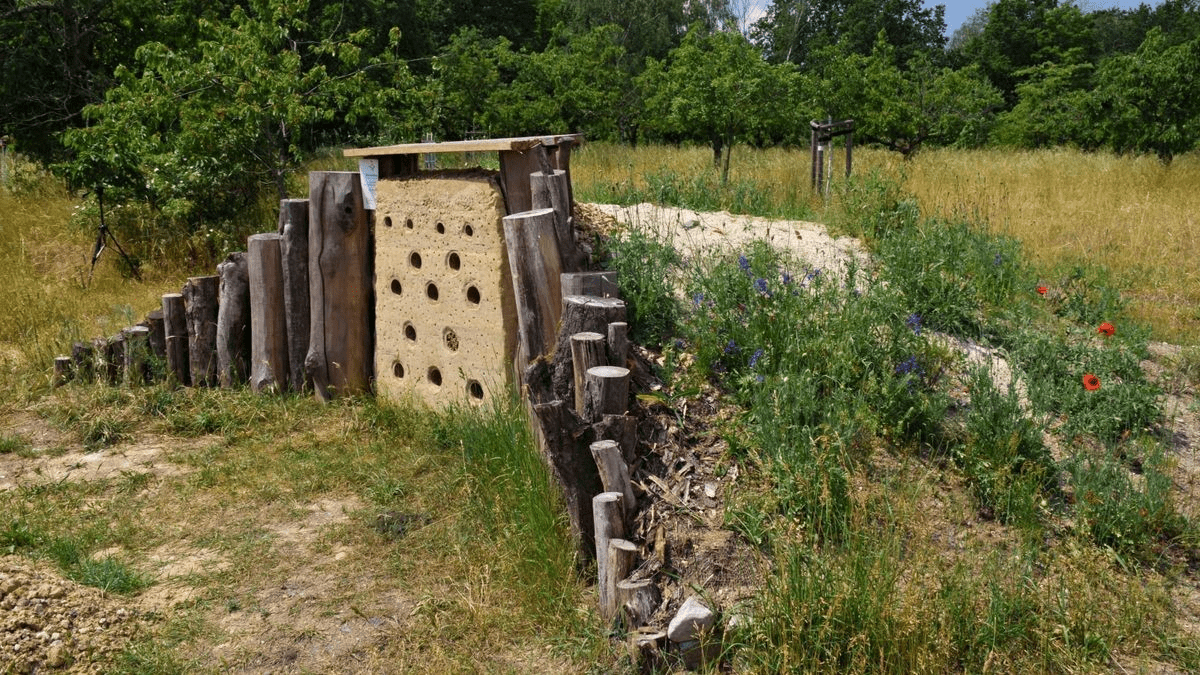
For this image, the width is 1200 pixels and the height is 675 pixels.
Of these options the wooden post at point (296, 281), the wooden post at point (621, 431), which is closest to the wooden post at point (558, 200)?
the wooden post at point (621, 431)

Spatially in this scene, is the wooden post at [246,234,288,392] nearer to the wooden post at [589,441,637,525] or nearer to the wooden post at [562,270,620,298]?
the wooden post at [562,270,620,298]

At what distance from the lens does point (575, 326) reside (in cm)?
414

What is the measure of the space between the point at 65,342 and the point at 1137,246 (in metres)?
9.86

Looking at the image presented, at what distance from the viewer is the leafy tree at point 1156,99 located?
1803cm

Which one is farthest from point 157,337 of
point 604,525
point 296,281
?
point 604,525

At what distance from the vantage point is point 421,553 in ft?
13.8

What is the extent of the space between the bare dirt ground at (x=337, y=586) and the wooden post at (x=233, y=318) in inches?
79.9

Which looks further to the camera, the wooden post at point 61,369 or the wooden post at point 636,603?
the wooden post at point 61,369

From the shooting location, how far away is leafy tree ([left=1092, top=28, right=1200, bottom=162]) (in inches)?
710

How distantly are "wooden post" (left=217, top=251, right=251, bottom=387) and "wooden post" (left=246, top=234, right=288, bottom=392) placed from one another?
13 centimetres

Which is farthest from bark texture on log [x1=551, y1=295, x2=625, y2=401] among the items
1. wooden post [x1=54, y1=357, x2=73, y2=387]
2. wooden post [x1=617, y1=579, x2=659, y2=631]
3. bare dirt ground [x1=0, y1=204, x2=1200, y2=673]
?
wooden post [x1=54, y1=357, x2=73, y2=387]

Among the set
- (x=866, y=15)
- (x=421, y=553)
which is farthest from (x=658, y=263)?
(x=866, y=15)

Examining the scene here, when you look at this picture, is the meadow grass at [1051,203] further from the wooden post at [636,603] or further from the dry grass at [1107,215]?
the wooden post at [636,603]

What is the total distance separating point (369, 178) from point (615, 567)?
349 cm
